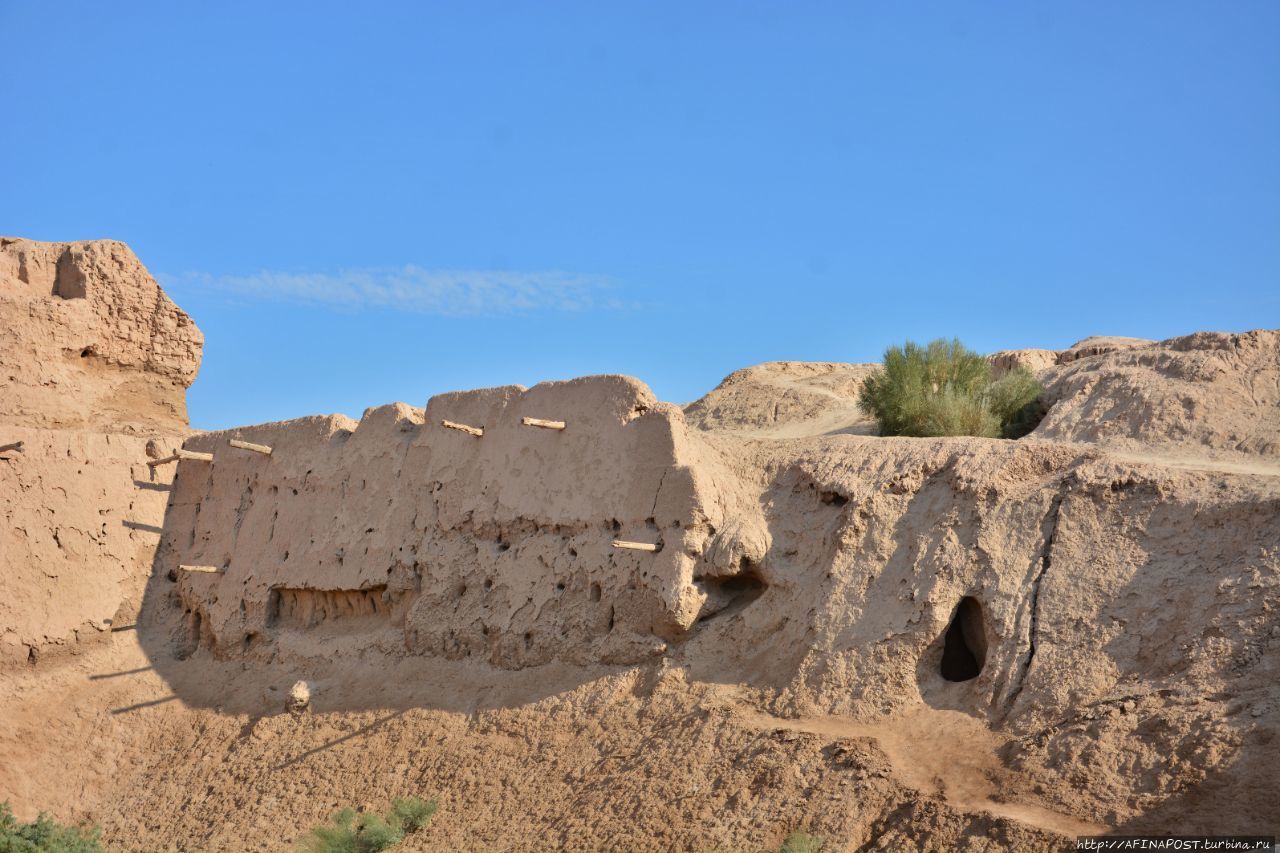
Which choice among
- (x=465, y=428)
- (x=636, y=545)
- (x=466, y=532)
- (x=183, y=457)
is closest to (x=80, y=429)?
(x=183, y=457)

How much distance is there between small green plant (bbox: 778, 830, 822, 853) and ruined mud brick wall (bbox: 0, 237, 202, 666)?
8404 mm

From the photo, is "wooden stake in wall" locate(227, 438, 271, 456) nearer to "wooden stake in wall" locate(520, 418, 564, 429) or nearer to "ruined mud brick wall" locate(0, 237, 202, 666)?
"ruined mud brick wall" locate(0, 237, 202, 666)

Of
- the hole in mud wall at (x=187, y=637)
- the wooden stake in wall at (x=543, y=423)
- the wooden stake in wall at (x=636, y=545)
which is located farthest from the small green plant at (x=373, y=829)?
the hole in mud wall at (x=187, y=637)

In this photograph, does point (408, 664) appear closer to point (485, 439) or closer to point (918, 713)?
point (485, 439)

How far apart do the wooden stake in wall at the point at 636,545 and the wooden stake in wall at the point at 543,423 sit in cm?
138

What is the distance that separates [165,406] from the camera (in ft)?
53.0

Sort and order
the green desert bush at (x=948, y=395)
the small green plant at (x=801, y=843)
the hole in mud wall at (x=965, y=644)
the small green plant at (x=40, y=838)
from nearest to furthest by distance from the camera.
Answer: the small green plant at (x=801, y=843), the hole in mud wall at (x=965, y=644), the small green plant at (x=40, y=838), the green desert bush at (x=948, y=395)

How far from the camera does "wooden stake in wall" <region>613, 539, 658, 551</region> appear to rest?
35.0 feet

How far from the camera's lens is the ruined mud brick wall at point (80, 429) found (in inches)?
536

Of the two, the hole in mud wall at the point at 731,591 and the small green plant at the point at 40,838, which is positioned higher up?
the hole in mud wall at the point at 731,591

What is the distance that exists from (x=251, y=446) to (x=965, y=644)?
7.59 meters

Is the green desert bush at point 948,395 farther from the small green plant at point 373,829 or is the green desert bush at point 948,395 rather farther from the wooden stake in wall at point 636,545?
the small green plant at point 373,829

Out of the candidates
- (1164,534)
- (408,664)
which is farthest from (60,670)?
(1164,534)

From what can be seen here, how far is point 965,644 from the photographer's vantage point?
9.96 m
